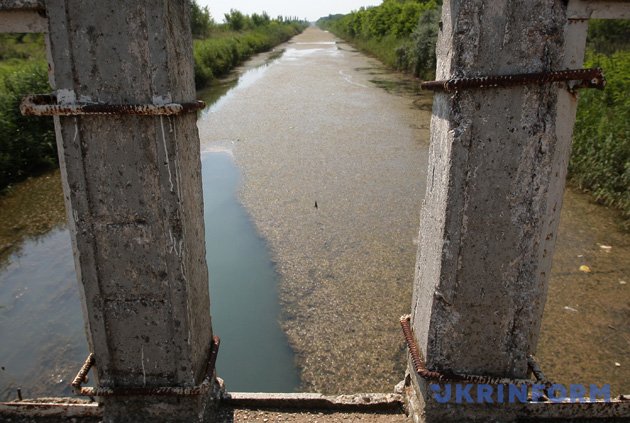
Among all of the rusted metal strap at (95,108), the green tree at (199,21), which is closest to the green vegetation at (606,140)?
the rusted metal strap at (95,108)

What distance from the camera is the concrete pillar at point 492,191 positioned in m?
1.60

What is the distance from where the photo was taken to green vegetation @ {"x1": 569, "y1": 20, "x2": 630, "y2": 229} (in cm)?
552

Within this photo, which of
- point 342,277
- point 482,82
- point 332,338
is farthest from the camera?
point 342,277

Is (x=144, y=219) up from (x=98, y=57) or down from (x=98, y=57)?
down

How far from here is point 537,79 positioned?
62.9 inches

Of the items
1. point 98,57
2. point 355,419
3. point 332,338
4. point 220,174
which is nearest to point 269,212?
point 220,174

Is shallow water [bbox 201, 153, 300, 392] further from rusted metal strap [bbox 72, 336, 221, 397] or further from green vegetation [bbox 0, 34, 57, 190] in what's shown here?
green vegetation [bbox 0, 34, 57, 190]

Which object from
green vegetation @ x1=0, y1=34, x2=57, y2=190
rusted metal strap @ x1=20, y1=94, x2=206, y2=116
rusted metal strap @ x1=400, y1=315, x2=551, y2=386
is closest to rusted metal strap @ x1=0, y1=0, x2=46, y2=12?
rusted metal strap @ x1=20, y1=94, x2=206, y2=116

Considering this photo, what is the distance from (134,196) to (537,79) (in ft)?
4.85

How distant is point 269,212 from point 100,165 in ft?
13.3

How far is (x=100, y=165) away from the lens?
1730 mm

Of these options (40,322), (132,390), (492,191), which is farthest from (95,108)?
(40,322)

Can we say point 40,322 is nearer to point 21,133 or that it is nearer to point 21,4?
point 21,4

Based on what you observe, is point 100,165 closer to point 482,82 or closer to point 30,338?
point 482,82
